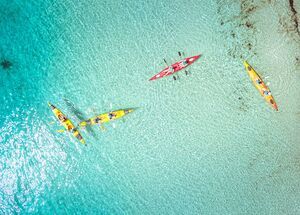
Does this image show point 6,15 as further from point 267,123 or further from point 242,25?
point 267,123

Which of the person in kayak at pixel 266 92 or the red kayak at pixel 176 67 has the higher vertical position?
the red kayak at pixel 176 67

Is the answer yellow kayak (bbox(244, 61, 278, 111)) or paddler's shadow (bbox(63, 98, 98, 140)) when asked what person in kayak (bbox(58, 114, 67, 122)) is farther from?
yellow kayak (bbox(244, 61, 278, 111))

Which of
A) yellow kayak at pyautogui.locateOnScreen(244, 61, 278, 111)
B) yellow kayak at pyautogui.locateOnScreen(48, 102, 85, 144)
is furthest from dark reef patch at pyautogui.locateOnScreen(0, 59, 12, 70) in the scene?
yellow kayak at pyautogui.locateOnScreen(244, 61, 278, 111)

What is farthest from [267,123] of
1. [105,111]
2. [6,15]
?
[6,15]

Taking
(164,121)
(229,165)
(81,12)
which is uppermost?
(81,12)

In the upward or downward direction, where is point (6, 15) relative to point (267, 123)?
upward

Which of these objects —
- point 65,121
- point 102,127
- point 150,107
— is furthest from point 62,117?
point 150,107

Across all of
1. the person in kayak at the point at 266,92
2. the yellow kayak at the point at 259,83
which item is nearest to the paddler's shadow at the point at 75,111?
the yellow kayak at the point at 259,83

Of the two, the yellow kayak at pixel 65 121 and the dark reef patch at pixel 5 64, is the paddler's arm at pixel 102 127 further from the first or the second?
the dark reef patch at pixel 5 64
